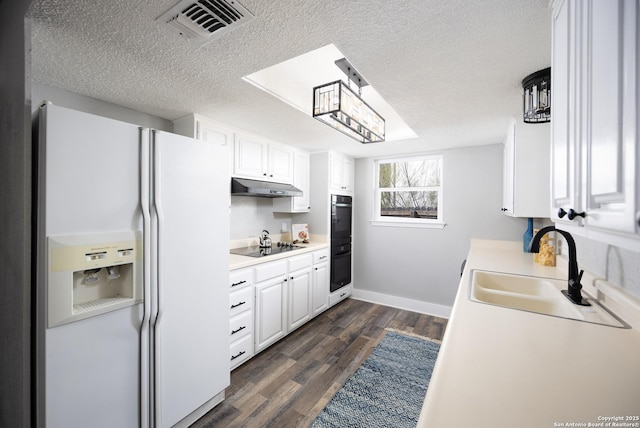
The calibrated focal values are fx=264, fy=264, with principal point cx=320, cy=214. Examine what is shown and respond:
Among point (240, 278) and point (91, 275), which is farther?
point (240, 278)

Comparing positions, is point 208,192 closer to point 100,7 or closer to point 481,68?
point 100,7

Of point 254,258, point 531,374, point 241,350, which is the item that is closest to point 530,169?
point 531,374

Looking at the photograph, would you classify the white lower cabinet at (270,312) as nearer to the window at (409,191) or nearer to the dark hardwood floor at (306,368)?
the dark hardwood floor at (306,368)

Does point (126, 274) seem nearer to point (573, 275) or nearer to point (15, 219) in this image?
point (15, 219)

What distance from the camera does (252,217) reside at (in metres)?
3.35

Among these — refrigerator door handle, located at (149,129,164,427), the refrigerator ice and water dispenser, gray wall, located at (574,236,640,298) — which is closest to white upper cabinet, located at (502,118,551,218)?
gray wall, located at (574,236,640,298)

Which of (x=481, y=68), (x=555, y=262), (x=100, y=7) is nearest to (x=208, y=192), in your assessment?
(x=100, y=7)

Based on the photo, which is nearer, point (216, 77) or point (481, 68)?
point (481, 68)

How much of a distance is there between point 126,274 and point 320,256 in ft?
7.67

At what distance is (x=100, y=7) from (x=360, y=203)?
3.59 meters

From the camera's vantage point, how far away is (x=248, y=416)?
1810 millimetres

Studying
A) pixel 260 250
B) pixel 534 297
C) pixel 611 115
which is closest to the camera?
pixel 611 115

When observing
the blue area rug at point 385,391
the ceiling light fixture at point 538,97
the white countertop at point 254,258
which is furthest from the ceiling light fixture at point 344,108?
the blue area rug at point 385,391

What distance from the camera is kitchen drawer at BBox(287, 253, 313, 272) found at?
2969 millimetres
